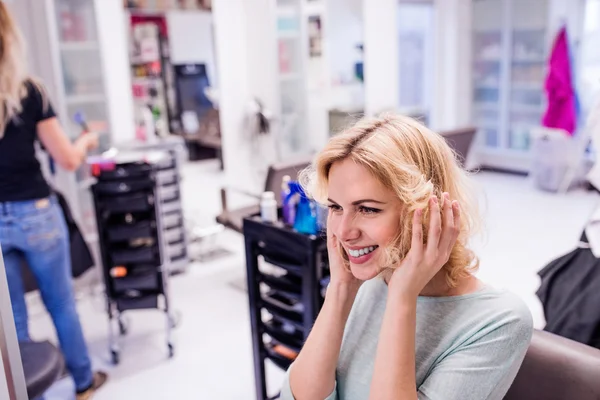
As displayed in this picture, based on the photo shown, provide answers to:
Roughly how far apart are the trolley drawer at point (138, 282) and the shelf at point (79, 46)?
1.65 meters

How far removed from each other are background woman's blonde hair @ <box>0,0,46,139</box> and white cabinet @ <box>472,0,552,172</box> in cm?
557

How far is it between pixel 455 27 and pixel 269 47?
295cm

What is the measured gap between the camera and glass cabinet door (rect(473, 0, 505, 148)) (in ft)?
22.0

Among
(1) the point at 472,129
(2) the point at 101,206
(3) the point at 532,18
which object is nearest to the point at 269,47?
(1) the point at 472,129

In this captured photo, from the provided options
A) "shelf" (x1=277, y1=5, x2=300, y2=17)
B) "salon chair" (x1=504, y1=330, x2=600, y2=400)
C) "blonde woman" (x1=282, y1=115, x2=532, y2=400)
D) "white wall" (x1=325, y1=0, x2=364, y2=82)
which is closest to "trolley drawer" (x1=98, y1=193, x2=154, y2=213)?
"blonde woman" (x1=282, y1=115, x2=532, y2=400)

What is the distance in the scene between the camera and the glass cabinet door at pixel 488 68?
6.71 m

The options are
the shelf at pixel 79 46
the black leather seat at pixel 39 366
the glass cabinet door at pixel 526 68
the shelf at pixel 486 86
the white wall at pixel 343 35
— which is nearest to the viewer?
the black leather seat at pixel 39 366

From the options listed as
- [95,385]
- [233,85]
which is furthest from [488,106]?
[95,385]

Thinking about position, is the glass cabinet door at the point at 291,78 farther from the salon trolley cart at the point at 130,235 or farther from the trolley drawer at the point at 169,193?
the salon trolley cart at the point at 130,235

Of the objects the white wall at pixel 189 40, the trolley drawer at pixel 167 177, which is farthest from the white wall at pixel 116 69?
the white wall at pixel 189 40

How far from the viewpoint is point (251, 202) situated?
16.0 ft

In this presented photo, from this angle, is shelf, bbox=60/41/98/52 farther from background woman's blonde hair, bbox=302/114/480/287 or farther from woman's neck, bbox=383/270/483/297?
woman's neck, bbox=383/270/483/297

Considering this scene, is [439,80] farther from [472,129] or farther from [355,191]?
[355,191]

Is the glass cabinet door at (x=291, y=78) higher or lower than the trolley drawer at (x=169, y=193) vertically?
higher
